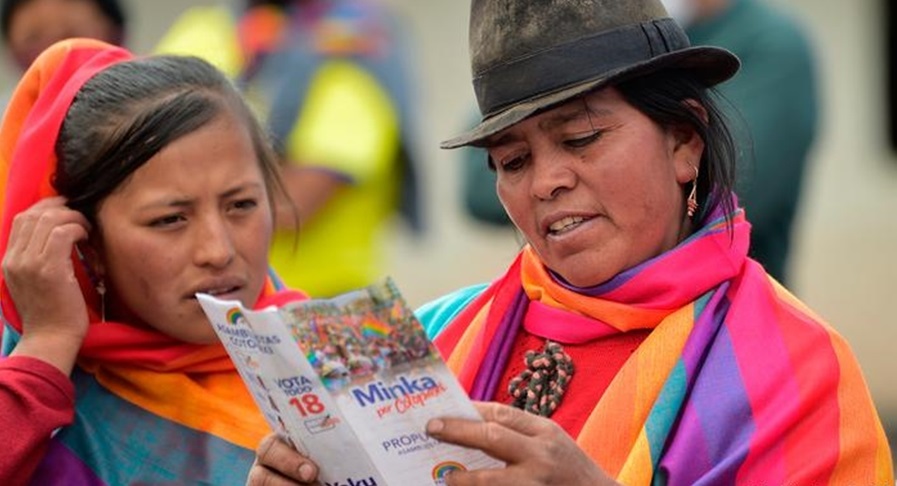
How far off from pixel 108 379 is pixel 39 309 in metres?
0.25

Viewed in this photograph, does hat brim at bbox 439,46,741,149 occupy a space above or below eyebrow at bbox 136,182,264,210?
above

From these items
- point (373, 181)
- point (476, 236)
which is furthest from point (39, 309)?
point (476, 236)

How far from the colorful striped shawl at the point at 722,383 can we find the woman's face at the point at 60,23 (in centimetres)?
304

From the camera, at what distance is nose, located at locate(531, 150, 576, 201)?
379 cm

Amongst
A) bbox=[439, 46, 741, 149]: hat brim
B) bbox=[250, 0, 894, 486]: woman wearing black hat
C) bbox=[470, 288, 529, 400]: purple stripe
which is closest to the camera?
bbox=[250, 0, 894, 486]: woman wearing black hat

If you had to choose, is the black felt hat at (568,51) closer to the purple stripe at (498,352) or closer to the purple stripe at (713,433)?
the purple stripe at (498,352)

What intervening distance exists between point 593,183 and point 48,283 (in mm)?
1274

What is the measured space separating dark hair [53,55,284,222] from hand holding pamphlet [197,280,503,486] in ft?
3.49

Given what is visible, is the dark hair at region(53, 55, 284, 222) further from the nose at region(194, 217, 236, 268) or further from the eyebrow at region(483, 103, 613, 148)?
the eyebrow at region(483, 103, 613, 148)


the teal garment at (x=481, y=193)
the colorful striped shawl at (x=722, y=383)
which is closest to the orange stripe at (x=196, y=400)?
the colorful striped shawl at (x=722, y=383)

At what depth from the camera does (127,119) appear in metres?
4.42

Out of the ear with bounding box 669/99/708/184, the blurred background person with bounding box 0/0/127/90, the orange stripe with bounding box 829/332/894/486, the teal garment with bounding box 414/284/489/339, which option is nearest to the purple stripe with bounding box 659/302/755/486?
the orange stripe with bounding box 829/332/894/486

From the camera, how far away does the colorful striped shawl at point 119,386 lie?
4.36m

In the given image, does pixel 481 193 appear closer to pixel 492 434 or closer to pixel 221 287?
pixel 221 287
